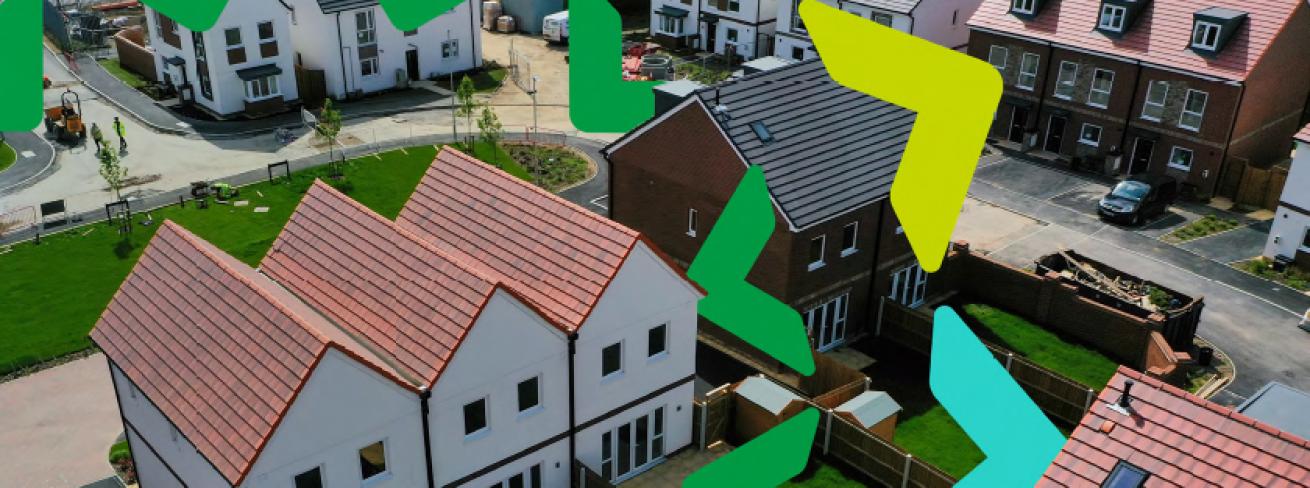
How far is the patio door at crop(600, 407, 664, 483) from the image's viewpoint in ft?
85.4

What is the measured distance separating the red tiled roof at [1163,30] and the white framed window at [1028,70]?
0.98 meters

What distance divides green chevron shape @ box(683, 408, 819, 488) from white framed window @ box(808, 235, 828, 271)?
4895 millimetres

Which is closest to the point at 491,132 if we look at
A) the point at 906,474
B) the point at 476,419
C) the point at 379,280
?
the point at 379,280

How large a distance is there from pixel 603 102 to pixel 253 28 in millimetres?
33123

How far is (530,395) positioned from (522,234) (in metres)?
3.63

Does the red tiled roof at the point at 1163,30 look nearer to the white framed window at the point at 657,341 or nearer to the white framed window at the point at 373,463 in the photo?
the white framed window at the point at 657,341

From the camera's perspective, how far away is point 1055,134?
48969mm

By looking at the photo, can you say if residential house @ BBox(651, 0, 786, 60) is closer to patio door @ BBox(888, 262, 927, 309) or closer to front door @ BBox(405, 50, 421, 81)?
front door @ BBox(405, 50, 421, 81)

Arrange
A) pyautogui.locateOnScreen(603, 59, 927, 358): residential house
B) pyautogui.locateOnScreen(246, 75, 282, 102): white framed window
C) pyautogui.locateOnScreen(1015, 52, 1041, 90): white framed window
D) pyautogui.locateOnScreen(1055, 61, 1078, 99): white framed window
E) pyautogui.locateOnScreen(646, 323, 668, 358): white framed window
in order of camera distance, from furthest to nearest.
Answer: pyautogui.locateOnScreen(246, 75, 282, 102): white framed window, pyautogui.locateOnScreen(1015, 52, 1041, 90): white framed window, pyautogui.locateOnScreen(1055, 61, 1078, 99): white framed window, pyautogui.locateOnScreen(603, 59, 927, 358): residential house, pyautogui.locateOnScreen(646, 323, 668, 358): white framed window

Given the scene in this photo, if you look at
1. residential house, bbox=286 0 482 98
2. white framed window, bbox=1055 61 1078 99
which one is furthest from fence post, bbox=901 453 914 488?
residential house, bbox=286 0 482 98

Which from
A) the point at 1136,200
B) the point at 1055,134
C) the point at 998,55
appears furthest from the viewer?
the point at 998,55

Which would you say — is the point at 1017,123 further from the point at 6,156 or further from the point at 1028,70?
the point at 6,156

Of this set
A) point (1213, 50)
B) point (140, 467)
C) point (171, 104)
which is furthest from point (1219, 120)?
point (171, 104)

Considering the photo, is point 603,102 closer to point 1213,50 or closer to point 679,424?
point 679,424
